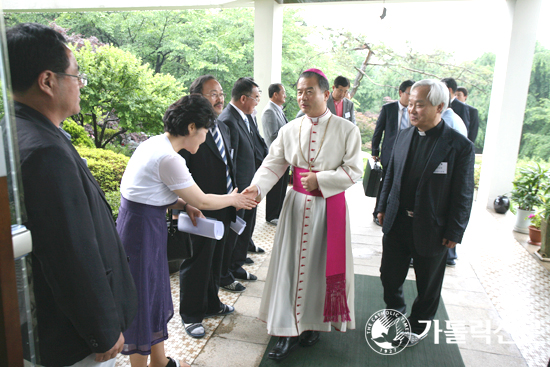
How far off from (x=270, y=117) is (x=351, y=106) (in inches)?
67.4

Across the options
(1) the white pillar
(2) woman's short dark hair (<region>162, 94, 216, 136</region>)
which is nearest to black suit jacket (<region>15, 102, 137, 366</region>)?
(2) woman's short dark hair (<region>162, 94, 216, 136</region>)

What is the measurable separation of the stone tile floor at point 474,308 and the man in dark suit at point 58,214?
5.07ft

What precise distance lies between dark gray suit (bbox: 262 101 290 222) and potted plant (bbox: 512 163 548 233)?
3.49 m

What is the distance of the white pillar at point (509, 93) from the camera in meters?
6.36

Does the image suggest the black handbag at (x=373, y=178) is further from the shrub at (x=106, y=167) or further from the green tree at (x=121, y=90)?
the green tree at (x=121, y=90)

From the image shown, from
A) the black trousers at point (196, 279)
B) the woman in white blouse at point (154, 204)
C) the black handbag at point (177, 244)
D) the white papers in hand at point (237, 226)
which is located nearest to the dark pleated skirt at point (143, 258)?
the woman in white blouse at point (154, 204)

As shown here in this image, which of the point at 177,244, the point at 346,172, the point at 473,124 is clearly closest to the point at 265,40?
the point at 473,124

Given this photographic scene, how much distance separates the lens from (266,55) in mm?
7547

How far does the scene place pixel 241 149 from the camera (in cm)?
366

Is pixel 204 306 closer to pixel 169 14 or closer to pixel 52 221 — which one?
pixel 52 221

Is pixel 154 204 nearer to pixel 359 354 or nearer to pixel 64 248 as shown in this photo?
pixel 64 248

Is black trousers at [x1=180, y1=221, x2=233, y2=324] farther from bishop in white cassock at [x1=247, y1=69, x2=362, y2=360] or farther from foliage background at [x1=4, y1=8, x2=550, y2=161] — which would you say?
foliage background at [x1=4, y1=8, x2=550, y2=161]

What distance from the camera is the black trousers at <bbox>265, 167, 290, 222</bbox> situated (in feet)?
17.8

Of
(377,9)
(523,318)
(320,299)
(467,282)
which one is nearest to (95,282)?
(320,299)
